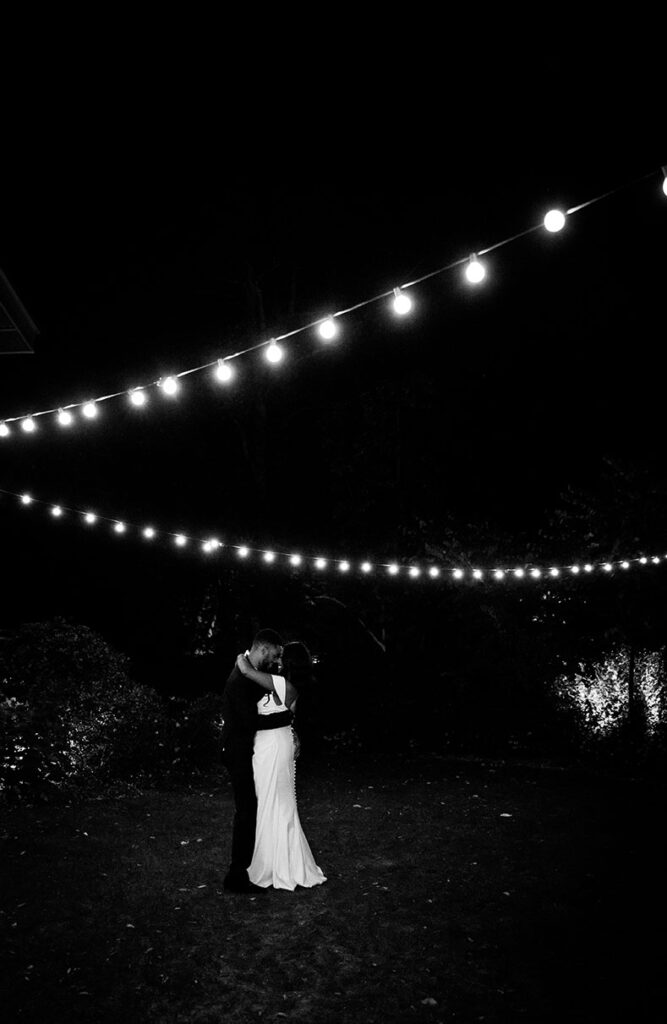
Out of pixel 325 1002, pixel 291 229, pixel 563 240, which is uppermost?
pixel 291 229

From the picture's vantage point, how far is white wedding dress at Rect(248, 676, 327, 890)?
562 centimetres

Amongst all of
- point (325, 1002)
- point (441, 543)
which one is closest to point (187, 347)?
point (441, 543)

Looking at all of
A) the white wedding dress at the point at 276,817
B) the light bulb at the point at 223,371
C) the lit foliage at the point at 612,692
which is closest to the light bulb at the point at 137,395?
the light bulb at the point at 223,371

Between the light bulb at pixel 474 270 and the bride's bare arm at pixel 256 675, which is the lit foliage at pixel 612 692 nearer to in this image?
the bride's bare arm at pixel 256 675

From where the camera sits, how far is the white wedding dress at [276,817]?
5.62 metres

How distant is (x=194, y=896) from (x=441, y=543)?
8.35 m

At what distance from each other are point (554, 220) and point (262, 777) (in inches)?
167

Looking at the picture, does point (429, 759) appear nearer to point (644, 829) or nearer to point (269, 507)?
point (644, 829)

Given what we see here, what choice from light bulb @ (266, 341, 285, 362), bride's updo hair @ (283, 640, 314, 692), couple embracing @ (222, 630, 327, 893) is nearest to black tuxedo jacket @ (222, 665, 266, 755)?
couple embracing @ (222, 630, 327, 893)

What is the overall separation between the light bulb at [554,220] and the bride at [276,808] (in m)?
3.49

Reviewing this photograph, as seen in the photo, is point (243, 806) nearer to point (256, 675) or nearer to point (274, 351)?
point (256, 675)

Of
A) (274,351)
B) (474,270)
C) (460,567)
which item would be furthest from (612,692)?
(474,270)

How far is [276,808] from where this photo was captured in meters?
5.62

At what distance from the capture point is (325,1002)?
3996mm
